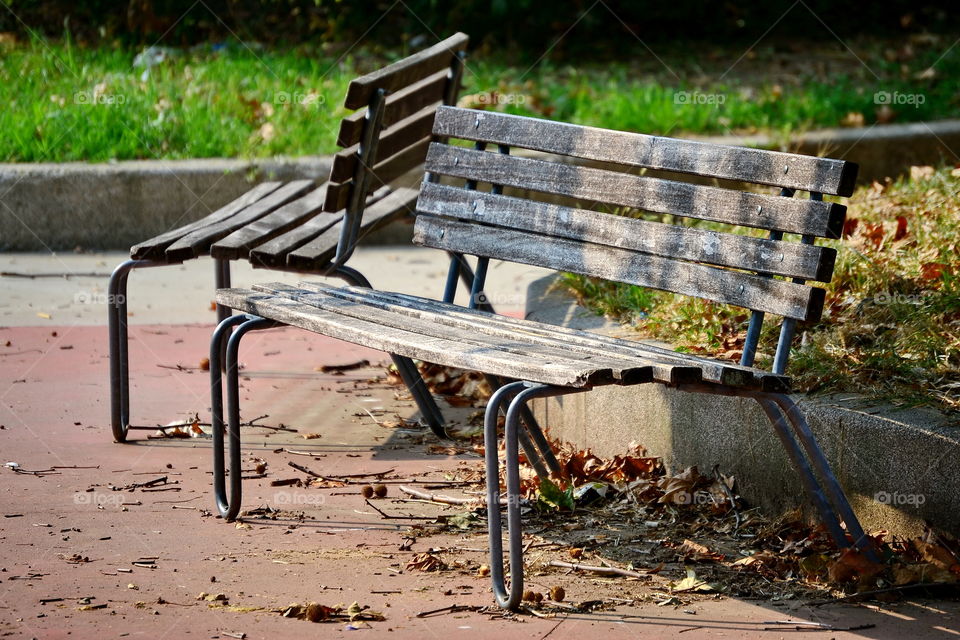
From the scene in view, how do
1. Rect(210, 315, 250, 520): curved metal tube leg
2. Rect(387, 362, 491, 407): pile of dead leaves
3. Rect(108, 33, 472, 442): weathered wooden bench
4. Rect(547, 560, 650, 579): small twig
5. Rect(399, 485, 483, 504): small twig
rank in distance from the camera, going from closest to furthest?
Rect(547, 560, 650, 579): small twig → Rect(210, 315, 250, 520): curved metal tube leg → Rect(399, 485, 483, 504): small twig → Rect(108, 33, 472, 442): weathered wooden bench → Rect(387, 362, 491, 407): pile of dead leaves

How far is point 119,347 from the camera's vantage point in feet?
12.9

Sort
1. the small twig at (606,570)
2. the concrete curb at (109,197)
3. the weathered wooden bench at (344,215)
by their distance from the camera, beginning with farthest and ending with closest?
the concrete curb at (109,197), the weathered wooden bench at (344,215), the small twig at (606,570)

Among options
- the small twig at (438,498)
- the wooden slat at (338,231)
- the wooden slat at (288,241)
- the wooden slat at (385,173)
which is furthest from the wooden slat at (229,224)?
the small twig at (438,498)

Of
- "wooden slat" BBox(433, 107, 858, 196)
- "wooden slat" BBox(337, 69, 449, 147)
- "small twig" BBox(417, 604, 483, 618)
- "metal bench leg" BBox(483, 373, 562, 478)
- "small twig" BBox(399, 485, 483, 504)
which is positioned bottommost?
"small twig" BBox(417, 604, 483, 618)


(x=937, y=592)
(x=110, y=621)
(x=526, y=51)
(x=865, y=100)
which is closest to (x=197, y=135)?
(x=526, y=51)

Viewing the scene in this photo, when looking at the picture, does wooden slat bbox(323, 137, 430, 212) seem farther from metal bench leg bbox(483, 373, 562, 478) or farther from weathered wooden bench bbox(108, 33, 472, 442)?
metal bench leg bbox(483, 373, 562, 478)

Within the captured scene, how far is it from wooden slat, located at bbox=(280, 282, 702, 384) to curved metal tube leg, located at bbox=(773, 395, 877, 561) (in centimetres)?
26

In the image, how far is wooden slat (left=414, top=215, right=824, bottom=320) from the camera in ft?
9.50

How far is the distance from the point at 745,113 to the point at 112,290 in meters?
4.51

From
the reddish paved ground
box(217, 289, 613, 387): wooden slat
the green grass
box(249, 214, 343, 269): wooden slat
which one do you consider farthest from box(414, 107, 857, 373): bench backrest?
the green grass

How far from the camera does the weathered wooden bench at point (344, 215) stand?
3826 mm

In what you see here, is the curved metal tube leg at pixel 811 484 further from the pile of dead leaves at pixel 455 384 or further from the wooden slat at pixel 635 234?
the pile of dead leaves at pixel 455 384

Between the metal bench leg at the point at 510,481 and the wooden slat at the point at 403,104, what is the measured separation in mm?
1372

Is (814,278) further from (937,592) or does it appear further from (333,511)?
(333,511)
